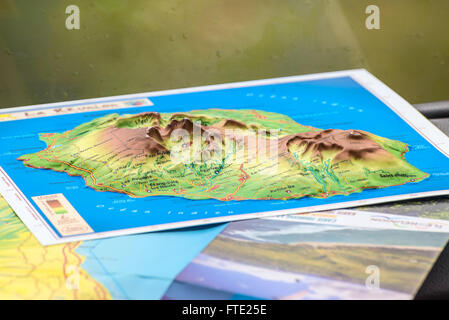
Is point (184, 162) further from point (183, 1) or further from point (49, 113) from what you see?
point (183, 1)

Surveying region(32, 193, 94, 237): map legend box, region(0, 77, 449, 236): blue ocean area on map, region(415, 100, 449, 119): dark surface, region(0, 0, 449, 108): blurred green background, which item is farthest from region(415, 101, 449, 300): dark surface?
region(0, 0, 449, 108): blurred green background

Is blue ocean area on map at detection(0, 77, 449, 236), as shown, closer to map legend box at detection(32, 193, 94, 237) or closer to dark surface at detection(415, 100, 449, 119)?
map legend box at detection(32, 193, 94, 237)

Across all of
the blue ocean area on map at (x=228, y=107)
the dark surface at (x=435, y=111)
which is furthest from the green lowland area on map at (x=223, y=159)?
the dark surface at (x=435, y=111)

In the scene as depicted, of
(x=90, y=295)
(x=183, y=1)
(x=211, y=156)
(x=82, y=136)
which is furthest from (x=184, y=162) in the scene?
(x=183, y=1)

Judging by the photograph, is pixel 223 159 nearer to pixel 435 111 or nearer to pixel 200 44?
pixel 435 111

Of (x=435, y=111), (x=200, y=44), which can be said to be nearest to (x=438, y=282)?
(x=435, y=111)

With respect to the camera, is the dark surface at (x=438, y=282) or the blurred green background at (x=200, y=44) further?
the blurred green background at (x=200, y=44)

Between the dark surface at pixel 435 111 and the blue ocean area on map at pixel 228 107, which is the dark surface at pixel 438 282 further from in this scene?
the dark surface at pixel 435 111
